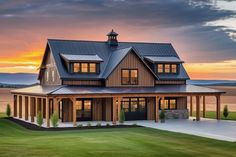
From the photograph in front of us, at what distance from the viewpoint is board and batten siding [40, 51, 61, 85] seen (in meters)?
44.1

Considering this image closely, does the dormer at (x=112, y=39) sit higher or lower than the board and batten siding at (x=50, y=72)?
higher

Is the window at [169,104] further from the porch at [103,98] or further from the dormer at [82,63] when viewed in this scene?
the dormer at [82,63]

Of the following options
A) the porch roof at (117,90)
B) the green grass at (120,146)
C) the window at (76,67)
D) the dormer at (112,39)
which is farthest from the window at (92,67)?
the green grass at (120,146)

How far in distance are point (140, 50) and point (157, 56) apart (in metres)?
2.01

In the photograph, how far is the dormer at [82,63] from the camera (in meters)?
42.8

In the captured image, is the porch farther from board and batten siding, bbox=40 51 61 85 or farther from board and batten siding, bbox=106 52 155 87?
board and batten siding, bbox=40 51 61 85

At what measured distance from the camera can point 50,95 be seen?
1469 inches

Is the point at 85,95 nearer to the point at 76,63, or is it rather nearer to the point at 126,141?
the point at 76,63

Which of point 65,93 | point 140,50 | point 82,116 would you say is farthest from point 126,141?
point 140,50

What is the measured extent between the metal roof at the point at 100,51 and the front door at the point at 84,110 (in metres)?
2.45

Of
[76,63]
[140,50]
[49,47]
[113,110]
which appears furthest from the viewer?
[140,50]

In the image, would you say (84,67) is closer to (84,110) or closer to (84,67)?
(84,67)

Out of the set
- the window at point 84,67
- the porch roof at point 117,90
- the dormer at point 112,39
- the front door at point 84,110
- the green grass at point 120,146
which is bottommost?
the green grass at point 120,146

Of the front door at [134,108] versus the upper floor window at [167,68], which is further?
the upper floor window at [167,68]
